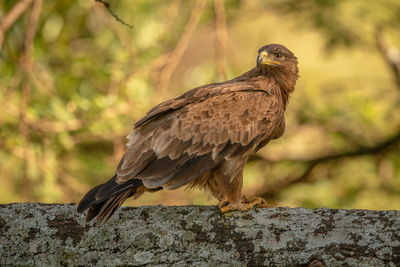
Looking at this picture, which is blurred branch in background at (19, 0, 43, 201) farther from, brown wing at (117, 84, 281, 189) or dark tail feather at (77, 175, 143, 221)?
dark tail feather at (77, 175, 143, 221)

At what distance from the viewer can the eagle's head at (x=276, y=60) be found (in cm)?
531

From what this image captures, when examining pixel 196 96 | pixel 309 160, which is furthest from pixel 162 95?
pixel 309 160

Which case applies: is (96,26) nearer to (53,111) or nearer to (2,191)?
(53,111)

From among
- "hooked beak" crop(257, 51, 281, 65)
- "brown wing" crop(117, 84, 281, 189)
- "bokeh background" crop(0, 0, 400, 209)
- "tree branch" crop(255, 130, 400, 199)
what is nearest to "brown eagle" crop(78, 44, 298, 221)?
"brown wing" crop(117, 84, 281, 189)

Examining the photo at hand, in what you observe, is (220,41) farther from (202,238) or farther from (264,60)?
(202,238)

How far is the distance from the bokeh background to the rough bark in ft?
7.94

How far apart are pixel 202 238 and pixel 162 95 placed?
3.40 metres

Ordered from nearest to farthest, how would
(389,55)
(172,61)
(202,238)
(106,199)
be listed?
1. (202,238)
2. (106,199)
3. (172,61)
4. (389,55)

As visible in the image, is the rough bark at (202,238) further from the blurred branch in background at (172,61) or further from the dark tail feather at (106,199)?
the blurred branch in background at (172,61)

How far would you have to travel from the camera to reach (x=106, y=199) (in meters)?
3.96

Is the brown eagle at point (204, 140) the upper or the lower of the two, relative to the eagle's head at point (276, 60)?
lower

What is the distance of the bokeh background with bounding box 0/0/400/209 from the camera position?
A: 6.63m

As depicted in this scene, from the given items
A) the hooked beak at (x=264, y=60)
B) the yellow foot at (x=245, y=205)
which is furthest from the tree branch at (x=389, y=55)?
the yellow foot at (x=245, y=205)

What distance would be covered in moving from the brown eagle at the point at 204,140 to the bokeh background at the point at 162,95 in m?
1.98
